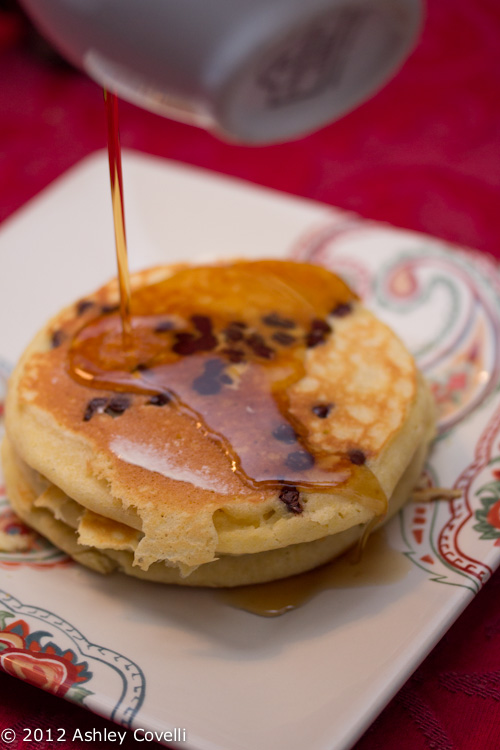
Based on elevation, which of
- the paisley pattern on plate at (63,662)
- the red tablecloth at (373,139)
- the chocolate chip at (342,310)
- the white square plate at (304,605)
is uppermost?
the red tablecloth at (373,139)

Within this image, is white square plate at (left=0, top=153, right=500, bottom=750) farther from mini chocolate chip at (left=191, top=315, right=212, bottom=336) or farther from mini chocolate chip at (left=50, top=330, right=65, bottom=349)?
mini chocolate chip at (left=191, top=315, right=212, bottom=336)

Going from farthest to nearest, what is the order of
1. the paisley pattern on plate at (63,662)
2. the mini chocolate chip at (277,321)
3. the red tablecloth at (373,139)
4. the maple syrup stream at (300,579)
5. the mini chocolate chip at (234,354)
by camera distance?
the red tablecloth at (373,139) → the mini chocolate chip at (277,321) → the mini chocolate chip at (234,354) → the maple syrup stream at (300,579) → the paisley pattern on plate at (63,662)

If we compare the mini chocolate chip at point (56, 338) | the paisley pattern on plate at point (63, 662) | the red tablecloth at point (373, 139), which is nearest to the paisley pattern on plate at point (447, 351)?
the red tablecloth at point (373, 139)

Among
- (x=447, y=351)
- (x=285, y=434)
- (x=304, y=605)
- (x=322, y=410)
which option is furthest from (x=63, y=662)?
(x=447, y=351)

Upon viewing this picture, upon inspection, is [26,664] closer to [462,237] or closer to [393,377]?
[393,377]

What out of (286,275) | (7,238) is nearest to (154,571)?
(286,275)

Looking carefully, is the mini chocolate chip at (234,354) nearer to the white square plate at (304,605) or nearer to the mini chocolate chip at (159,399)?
the mini chocolate chip at (159,399)

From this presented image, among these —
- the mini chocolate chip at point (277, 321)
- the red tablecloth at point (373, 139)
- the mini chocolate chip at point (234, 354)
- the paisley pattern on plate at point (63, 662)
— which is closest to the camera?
the paisley pattern on plate at point (63, 662)
